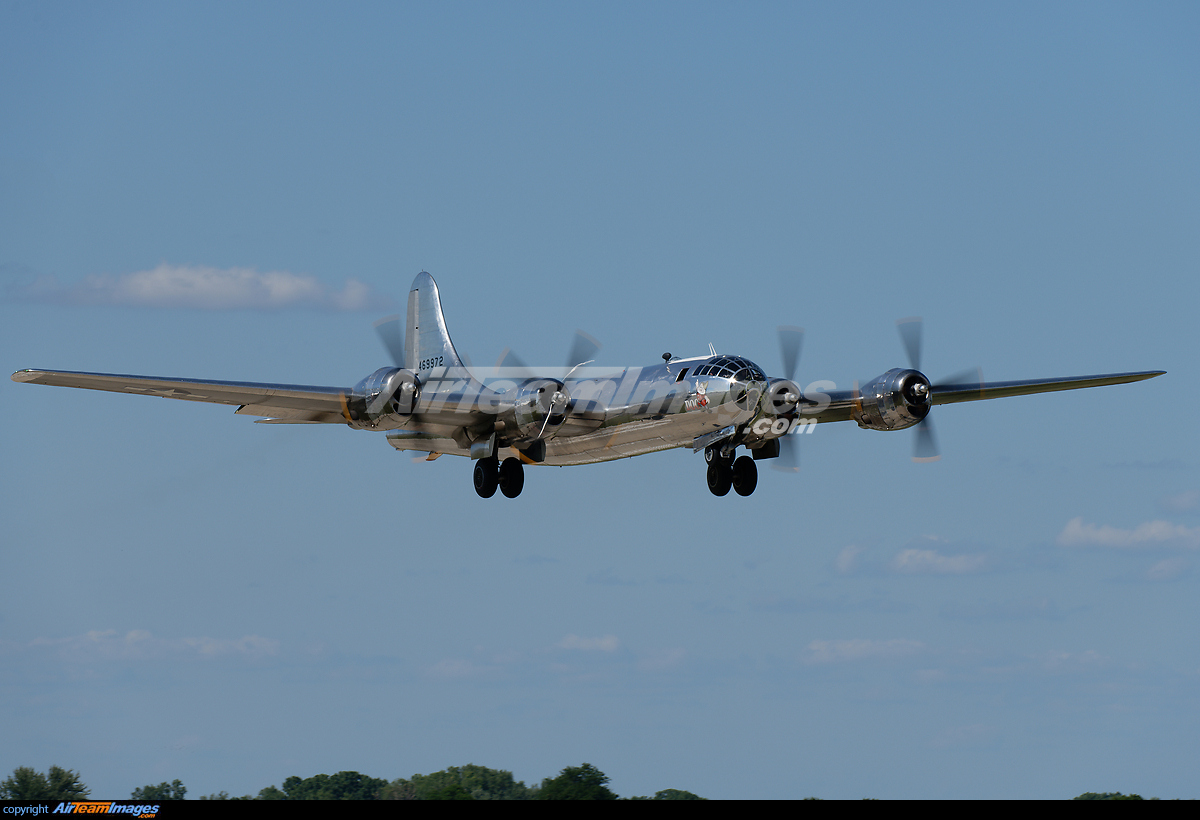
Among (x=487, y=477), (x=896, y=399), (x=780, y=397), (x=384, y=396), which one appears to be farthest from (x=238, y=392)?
(x=896, y=399)

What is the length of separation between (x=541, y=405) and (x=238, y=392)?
7808 millimetres

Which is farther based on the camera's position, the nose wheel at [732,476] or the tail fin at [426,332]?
the tail fin at [426,332]

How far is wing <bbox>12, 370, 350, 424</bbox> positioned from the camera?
3369 centimetres

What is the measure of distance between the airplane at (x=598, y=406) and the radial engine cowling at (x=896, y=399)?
0.12ft

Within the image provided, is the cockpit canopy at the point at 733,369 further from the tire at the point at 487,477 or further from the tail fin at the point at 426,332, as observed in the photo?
the tail fin at the point at 426,332

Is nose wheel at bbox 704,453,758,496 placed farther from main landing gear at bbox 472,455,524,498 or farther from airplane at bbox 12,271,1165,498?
main landing gear at bbox 472,455,524,498

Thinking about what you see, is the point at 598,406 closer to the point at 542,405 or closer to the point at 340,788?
the point at 542,405

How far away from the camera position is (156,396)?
36156mm

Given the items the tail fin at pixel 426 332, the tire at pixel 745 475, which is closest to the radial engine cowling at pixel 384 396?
the tail fin at pixel 426 332

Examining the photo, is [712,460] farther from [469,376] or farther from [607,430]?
[469,376]

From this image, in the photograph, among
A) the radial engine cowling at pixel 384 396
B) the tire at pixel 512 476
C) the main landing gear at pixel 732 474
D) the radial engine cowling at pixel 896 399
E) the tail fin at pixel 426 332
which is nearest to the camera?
the radial engine cowling at pixel 384 396

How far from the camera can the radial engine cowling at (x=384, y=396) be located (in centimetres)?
3684
